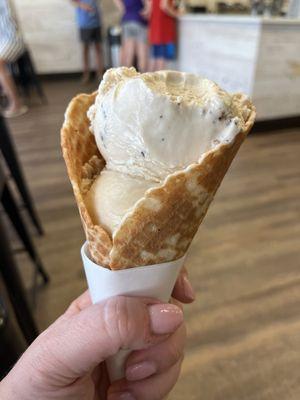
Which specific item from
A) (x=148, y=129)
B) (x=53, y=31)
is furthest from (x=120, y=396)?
(x=53, y=31)

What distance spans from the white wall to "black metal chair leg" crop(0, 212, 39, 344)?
249 inches

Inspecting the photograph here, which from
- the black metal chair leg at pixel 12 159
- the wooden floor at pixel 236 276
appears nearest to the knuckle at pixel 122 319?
the wooden floor at pixel 236 276

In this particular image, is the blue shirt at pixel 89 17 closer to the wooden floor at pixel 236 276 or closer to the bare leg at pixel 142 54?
the bare leg at pixel 142 54

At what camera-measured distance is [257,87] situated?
143 inches

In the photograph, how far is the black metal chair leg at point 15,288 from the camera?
1.19 m

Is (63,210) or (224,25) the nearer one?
(63,210)

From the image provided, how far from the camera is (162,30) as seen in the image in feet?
15.6

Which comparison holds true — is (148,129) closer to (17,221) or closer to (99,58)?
(17,221)

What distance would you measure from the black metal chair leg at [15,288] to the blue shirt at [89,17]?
5683 mm

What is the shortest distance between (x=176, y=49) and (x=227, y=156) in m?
4.95

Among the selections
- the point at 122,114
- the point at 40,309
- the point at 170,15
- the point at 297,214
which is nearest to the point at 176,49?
the point at 170,15

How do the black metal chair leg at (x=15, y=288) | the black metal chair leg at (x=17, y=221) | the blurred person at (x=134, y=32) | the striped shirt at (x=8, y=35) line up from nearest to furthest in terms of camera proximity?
the black metal chair leg at (x=15, y=288)
the black metal chair leg at (x=17, y=221)
the striped shirt at (x=8, y=35)
the blurred person at (x=134, y=32)

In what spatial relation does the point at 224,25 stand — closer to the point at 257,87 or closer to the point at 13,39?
the point at 257,87

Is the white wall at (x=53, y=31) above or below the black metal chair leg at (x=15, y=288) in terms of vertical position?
below
